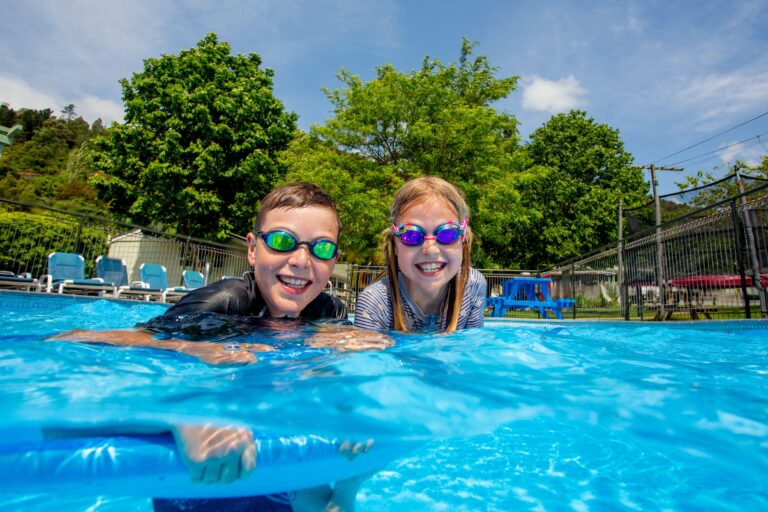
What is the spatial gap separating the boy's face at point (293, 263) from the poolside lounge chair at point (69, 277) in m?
9.27

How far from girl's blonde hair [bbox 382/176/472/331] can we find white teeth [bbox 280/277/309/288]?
2.60 feet

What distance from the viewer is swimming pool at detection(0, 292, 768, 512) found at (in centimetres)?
135

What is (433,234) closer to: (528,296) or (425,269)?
(425,269)

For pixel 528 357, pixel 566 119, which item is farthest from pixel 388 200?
pixel 566 119

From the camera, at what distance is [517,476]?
1.91 metres

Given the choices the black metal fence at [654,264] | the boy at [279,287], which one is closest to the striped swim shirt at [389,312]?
the boy at [279,287]

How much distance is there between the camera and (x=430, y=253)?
9.13 feet

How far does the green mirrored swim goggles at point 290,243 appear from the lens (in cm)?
250

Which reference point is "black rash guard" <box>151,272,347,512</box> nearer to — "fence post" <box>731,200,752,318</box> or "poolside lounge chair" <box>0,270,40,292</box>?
"fence post" <box>731,200,752,318</box>

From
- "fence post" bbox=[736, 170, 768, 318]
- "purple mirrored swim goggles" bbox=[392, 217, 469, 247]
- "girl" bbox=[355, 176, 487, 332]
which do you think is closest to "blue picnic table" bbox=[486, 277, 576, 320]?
"fence post" bbox=[736, 170, 768, 318]

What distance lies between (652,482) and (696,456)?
0.69 feet

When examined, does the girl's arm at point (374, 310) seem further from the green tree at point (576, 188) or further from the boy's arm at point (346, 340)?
the green tree at point (576, 188)

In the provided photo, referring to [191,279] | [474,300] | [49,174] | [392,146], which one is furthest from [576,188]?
[49,174]

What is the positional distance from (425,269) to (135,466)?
79.5 inches
